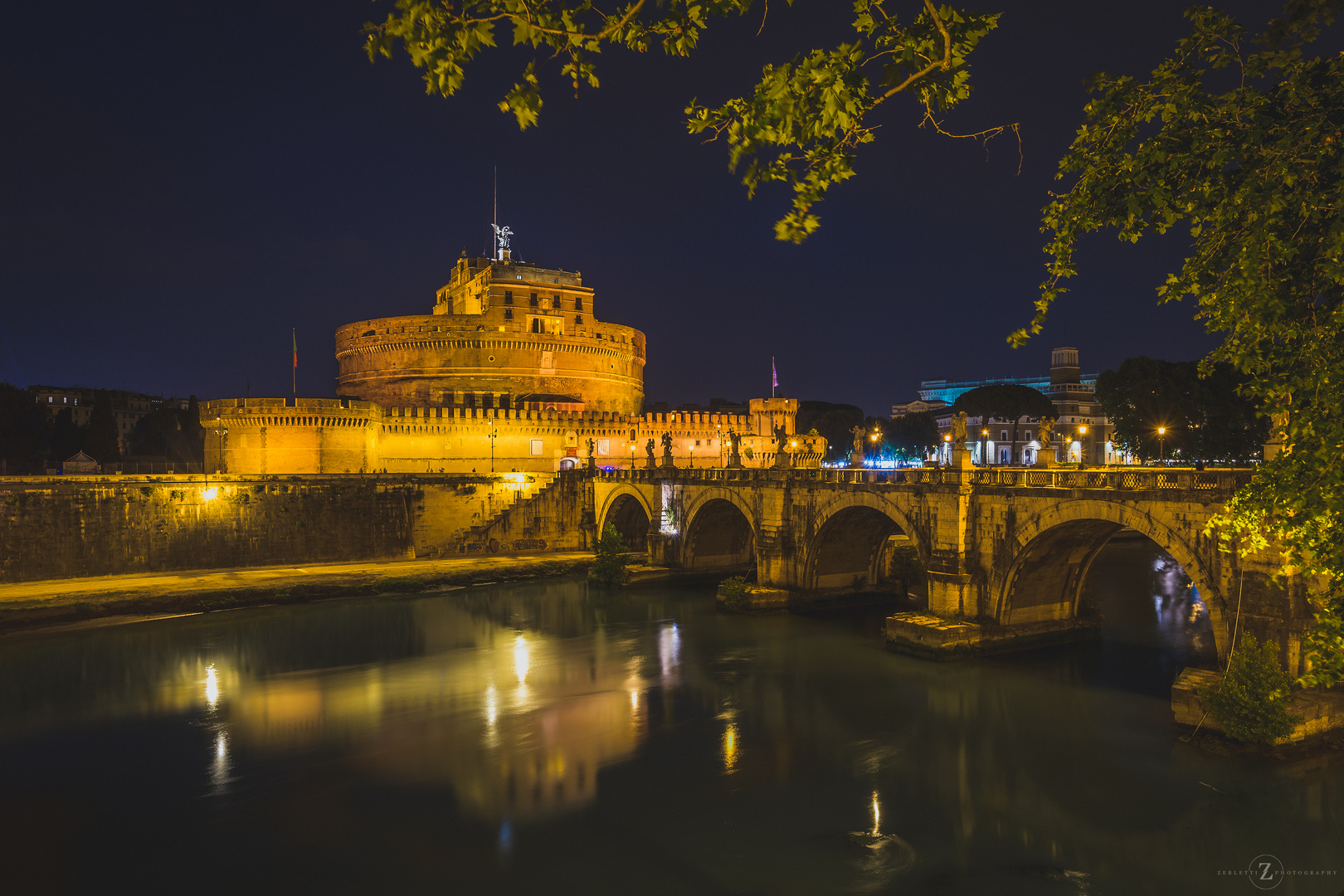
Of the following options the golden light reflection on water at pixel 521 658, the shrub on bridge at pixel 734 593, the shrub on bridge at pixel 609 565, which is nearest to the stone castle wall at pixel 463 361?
the shrub on bridge at pixel 609 565

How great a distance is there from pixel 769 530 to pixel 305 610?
18.2m

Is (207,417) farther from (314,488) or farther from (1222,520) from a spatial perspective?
(1222,520)

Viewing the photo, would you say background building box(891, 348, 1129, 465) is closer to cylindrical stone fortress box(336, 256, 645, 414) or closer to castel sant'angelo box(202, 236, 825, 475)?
castel sant'angelo box(202, 236, 825, 475)

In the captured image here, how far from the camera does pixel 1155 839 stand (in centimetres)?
1276

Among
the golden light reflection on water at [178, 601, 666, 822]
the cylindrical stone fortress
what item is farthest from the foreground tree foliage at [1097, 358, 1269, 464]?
the cylindrical stone fortress

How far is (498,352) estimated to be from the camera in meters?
56.6

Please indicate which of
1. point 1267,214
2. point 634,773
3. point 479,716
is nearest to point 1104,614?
point 634,773

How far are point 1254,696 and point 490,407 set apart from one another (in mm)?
46565

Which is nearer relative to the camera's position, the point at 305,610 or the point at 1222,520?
the point at 1222,520

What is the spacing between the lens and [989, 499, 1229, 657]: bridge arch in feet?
54.5

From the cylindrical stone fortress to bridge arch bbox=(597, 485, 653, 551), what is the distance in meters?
13.4

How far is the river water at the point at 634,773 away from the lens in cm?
1226

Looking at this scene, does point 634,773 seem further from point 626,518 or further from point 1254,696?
point 626,518

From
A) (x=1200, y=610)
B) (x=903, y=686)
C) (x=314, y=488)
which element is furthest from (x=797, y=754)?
(x=314, y=488)
